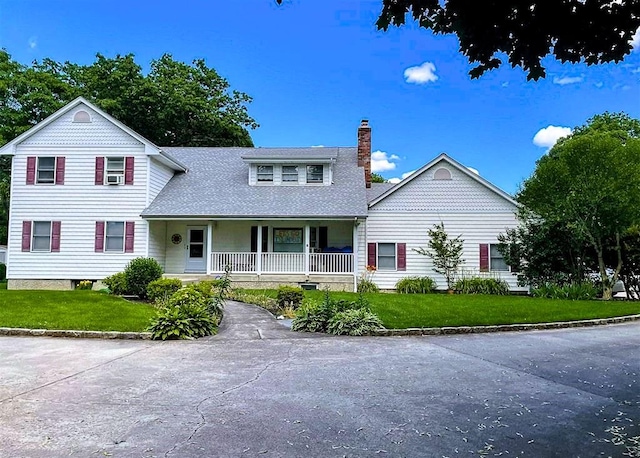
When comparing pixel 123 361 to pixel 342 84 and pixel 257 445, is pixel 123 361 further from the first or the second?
pixel 342 84

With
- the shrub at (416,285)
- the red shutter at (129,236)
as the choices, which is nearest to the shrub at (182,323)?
the red shutter at (129,236)

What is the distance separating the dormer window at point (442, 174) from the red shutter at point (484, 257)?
3323 mm

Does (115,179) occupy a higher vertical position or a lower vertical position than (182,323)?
higher

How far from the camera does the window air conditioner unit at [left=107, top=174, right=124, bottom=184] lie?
19.5 metres

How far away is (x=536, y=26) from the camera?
4.11 metres

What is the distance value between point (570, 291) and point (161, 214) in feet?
53.6

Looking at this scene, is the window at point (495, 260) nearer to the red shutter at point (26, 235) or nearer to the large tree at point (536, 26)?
the large tree at point (536, 26)

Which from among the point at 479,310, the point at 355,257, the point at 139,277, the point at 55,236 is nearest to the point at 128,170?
the point at 55,236

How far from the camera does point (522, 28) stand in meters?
4.14

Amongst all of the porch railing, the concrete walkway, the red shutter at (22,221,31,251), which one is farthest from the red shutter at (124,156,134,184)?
the concrete walkway

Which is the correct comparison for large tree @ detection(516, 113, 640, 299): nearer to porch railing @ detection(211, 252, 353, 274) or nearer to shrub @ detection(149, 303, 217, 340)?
porch railing @ detection(211, 252, 353, 274)

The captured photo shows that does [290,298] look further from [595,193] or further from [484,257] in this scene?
[595,193]

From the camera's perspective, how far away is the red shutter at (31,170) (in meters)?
19.4

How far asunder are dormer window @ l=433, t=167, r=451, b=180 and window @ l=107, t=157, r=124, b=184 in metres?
13.8
